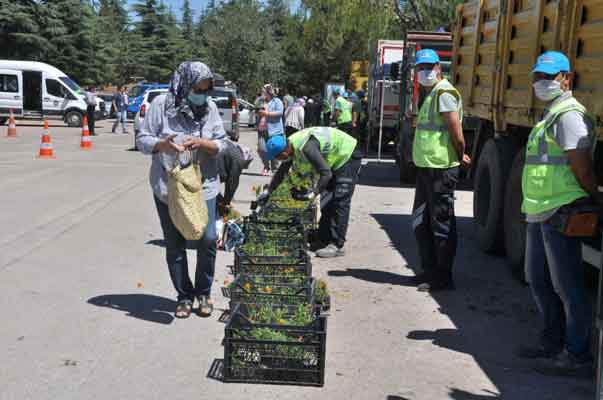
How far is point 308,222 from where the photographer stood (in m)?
9.08

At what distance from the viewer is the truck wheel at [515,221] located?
7.72 m

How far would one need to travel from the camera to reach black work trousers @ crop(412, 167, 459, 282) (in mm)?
7145

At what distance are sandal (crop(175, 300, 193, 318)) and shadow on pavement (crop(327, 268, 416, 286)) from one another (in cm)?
213

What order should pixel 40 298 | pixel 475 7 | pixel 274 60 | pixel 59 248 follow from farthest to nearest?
1. pixel 274 60
2. pixel 475 7
3. pixel 59 248
4. pixel 40 298

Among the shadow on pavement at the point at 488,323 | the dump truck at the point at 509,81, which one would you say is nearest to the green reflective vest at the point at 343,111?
the dump truck at the point at 509,81

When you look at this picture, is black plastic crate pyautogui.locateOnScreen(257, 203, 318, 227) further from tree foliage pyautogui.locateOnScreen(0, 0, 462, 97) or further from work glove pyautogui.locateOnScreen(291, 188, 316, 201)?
tree foliage pyautogui.locateOnScreen(0, 0, 462, 97)

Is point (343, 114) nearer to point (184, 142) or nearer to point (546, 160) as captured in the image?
point (184, 142)

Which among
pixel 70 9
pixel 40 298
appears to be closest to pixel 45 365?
pixel 40 298

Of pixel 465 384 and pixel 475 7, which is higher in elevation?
pixel 475 7

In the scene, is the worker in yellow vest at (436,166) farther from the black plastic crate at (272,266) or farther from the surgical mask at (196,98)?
the surgical mask at (196,98)

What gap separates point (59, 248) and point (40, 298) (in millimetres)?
2108

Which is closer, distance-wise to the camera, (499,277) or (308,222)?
(499,277)

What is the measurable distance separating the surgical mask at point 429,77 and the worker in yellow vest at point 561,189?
2.08 metres

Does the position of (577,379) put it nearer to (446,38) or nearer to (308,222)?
(308,222)
